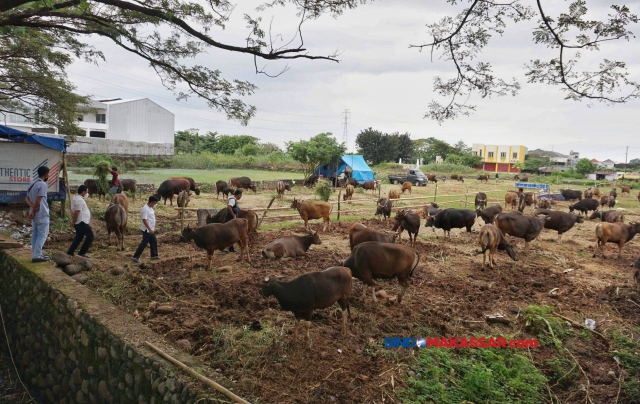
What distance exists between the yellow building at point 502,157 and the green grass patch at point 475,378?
73730 millimetres

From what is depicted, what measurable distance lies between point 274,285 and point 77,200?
5740 mm

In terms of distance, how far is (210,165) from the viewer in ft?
134

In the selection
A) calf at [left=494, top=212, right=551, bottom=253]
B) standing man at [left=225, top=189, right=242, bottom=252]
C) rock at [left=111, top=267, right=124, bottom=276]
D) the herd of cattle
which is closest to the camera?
the herd of cattle

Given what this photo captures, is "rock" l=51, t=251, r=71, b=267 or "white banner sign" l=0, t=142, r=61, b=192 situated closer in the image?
"rock" l=51, t=251, r=71, b=267

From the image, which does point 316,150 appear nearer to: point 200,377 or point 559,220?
point 559,220

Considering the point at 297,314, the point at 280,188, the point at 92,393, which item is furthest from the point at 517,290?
the point at 280,188

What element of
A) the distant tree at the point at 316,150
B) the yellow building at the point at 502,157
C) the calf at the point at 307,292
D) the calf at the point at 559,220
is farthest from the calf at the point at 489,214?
the yellow building at the point at 502,157

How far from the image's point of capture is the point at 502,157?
75125 millimetres

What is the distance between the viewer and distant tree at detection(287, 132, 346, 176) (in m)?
28.1

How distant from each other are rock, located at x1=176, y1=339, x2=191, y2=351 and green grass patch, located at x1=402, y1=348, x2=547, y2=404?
266 centimetres

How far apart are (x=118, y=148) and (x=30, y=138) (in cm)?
2479

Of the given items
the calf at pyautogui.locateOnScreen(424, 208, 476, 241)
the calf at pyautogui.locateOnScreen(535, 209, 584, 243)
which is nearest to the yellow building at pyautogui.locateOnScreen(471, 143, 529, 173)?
the calf at pyautogui.locateOnScreen(535, 209, 584, 243)

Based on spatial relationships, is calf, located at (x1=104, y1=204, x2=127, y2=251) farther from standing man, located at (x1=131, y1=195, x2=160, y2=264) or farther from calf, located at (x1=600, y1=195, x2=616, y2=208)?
calf, located at (x1=600, y1=195, x2=616, y2=208)

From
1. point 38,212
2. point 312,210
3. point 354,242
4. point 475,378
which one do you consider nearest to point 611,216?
point 312,210
